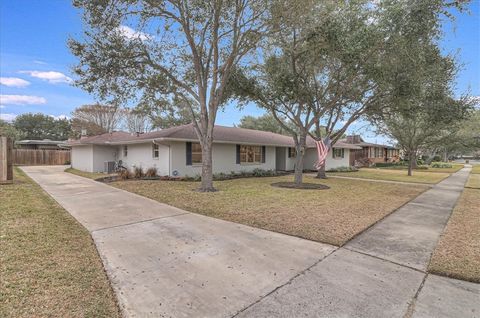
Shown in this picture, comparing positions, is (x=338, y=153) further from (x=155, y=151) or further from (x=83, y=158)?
(x=83, y=158)

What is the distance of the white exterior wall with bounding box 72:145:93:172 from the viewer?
19.6 metres

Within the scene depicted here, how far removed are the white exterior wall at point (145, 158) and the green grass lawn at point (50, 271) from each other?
8.43m

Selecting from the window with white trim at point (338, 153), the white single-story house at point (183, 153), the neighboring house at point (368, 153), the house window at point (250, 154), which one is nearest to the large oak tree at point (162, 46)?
the white single-story house at point (183, 153)

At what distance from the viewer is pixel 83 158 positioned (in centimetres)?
2100

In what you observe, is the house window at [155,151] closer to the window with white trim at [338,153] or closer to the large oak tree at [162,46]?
the large oak tree at [162,46]

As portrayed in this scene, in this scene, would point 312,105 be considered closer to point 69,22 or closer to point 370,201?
point 370,201

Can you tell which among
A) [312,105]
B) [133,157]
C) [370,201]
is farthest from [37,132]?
[370,201]

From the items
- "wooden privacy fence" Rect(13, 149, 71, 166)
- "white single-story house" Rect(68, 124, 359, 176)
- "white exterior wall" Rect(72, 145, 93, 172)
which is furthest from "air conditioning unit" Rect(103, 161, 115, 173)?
"wooden privacy fence" Rect(13, 149, 71, 166)

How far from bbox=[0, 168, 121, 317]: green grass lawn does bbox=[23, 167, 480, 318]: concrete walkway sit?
0.20 meters

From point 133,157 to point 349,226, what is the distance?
1501 cm

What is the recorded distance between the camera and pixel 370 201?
8.84m

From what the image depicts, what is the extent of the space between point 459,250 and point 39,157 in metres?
35.7

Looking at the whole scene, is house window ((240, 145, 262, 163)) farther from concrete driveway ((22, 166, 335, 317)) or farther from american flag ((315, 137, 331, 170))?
concrete driveway ((22, 166, 335, 317))

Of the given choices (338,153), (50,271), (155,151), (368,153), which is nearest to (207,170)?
(155,151)
